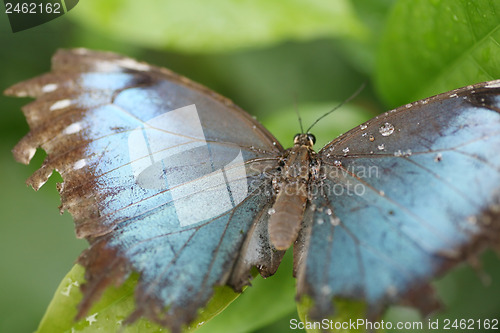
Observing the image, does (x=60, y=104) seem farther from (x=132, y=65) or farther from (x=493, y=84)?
(x=493, y=84)

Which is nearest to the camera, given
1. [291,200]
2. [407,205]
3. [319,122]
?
[407,205]

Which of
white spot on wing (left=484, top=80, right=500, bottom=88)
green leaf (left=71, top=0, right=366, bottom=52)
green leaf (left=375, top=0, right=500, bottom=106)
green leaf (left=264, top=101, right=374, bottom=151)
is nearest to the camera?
white spot on wing (left=484, top=80, right=500, bottom=88)

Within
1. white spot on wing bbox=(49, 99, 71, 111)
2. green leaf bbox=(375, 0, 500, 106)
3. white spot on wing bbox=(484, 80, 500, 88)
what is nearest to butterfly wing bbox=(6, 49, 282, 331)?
white spot on wing bbox=(49, 99, 71, 111)

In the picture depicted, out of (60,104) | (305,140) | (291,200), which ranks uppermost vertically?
(60,104)

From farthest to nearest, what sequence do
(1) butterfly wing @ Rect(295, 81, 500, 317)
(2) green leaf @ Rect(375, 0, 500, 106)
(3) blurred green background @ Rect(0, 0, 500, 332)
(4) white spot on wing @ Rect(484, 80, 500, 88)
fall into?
(3) blurred green background @ Rect(0, 0, 500, 332)
(2) green leaf @ Rect(375, 0, 500, 106)
(4) white spot on wing @ Rect(484, 80, 500, 88)
(1) butterfly wing @ Rect(295, 81, 500, 317)

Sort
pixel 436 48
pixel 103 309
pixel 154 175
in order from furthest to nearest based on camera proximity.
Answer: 1. pixel 436 48
2. pixel 154 175
3. pixel 103 309

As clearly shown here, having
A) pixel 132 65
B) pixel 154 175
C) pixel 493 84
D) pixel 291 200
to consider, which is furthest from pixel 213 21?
pixel 493 84

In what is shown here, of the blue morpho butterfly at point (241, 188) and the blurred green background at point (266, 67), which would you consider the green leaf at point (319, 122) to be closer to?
the blurred green background at point (266, 67)

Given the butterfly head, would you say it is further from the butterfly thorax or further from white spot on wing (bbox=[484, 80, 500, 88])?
white spot on wing (bbox=[484, 80, 500, 88])

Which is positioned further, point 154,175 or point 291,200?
point 154,175
